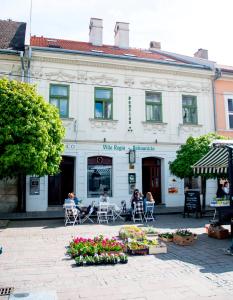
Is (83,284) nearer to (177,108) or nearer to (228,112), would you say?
(177,108)

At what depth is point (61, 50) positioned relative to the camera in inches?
634

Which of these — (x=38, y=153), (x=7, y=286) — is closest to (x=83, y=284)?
(x=7, y=286)

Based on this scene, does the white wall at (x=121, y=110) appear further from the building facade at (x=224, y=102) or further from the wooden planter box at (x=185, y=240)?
the wooden planter box at (x=185, y=240)

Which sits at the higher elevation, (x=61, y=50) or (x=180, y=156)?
(x=61, y=50)

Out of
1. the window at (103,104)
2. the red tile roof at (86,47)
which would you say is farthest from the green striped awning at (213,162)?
the red tile roof at (86,47)

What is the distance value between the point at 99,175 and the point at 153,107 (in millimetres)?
4972

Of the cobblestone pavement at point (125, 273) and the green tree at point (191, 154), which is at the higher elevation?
the green tree at point (191, 154)

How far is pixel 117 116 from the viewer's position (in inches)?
666

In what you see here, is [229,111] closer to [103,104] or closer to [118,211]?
[103,104]

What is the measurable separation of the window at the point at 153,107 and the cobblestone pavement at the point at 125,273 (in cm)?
973

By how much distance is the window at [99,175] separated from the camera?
A: 650 inches

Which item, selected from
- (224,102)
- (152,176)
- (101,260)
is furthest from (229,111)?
(101,260)

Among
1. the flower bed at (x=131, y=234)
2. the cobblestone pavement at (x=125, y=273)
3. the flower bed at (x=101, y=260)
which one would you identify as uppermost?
the flower bed at (x=131, y=234)

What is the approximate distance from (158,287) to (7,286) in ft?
8.31
